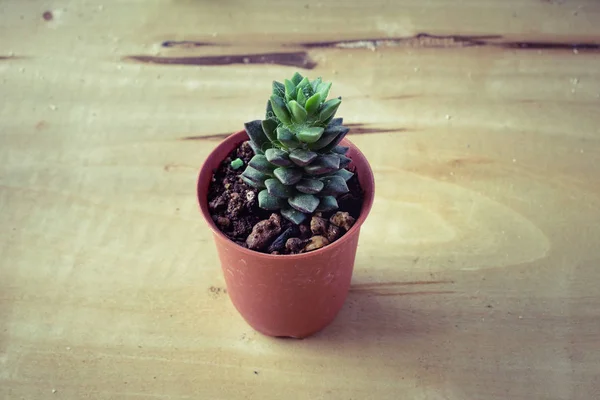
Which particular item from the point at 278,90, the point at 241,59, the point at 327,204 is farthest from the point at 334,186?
the point at 241,59

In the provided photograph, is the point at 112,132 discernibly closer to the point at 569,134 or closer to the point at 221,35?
the point at 221,35

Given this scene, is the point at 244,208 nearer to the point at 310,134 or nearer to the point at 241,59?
the point at 310,134

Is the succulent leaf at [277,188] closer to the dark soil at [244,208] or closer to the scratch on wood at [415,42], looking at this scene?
the dark soil at [244,208]

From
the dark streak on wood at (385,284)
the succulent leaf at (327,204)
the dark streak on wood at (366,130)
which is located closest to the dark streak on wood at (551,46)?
the dark streak on wood at (366,130)

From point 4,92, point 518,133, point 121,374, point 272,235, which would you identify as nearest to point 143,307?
point 121,374

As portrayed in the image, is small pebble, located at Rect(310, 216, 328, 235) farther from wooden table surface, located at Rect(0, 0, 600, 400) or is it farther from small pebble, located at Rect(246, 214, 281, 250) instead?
wooden table surface, located at Rect(0, 0, 600, 400)
